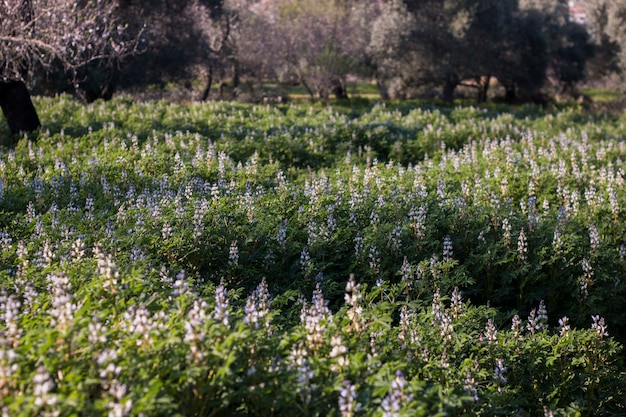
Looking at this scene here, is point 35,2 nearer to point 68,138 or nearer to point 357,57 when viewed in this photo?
point 68,138

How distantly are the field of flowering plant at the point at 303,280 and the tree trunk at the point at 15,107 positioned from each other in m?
0.61

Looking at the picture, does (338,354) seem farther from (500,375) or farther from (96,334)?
(500,375)

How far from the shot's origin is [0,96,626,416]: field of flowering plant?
3.83 meters

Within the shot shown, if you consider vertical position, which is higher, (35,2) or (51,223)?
(35,2)

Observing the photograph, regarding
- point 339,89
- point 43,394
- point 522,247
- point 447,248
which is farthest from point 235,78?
point 43,394

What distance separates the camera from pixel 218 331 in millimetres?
3973

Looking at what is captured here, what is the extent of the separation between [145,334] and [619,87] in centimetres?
3692

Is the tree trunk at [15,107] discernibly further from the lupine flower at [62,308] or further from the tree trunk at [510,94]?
the tree trunk at [510,94]

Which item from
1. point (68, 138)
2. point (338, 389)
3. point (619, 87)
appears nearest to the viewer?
point (338, 389)

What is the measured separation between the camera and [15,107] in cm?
1555

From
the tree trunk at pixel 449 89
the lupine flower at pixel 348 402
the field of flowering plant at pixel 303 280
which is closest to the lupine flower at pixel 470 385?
the field of flowering plant at pixel 303 280

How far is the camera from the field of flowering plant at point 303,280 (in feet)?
12.6

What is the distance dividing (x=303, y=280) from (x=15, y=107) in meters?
11.5

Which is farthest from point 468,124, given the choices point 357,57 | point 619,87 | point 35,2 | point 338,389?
point 619,87
